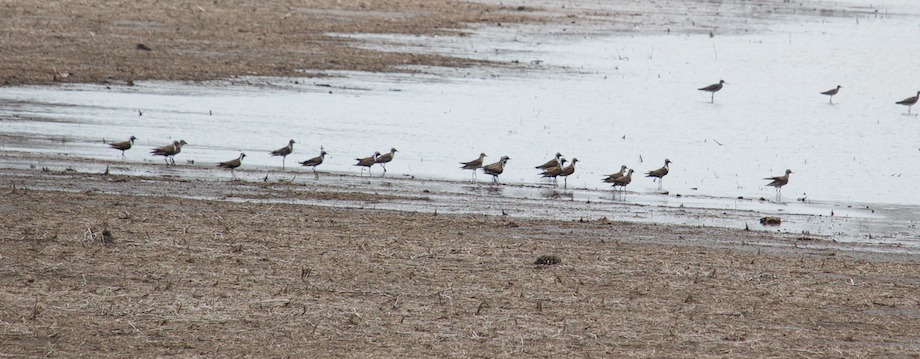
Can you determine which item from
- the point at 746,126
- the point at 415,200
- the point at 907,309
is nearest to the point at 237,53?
the point at 746,126

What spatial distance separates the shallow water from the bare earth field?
3494mm

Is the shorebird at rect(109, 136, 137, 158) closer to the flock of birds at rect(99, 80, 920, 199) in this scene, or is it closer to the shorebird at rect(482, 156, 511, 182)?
the flock of birds at rect(99, 80, 920, 199)

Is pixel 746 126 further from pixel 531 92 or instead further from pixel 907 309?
pixel 907 309

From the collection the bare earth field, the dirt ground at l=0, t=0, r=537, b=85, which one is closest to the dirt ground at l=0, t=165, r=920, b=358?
the bare earth field

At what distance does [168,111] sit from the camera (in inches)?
834

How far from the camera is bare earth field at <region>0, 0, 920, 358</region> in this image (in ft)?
24.8

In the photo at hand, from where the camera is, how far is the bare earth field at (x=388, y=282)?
7.57m

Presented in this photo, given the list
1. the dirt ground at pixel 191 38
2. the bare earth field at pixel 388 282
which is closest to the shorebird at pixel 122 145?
the bare earth field at pixel 388 282

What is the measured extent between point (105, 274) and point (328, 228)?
9.35ft

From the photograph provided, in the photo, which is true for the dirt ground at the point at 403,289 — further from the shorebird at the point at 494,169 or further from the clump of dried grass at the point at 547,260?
the shorebird at the point at 494,169

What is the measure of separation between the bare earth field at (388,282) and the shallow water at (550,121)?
3.49 meters

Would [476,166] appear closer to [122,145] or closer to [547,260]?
[122,145]

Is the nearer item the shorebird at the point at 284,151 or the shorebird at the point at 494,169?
the shorebird at the point at 494,169

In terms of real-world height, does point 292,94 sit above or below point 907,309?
above
